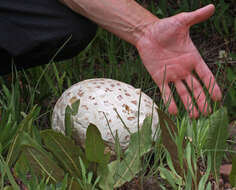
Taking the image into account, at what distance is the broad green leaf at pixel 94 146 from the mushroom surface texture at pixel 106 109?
0.28 metres

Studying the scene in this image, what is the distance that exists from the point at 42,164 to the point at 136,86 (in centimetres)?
113

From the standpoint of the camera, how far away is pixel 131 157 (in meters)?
1.50

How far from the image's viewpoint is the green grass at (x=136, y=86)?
1378 millimetres

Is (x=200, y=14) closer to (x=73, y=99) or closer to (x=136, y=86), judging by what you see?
(x=136, y=86)

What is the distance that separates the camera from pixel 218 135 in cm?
147

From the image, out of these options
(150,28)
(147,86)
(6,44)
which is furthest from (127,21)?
(6,44)

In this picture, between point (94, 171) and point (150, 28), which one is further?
point (150, 28)

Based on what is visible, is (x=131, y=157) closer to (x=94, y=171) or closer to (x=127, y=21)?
(x=94, y=171)

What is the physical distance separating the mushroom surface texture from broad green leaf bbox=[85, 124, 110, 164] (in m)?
0.28

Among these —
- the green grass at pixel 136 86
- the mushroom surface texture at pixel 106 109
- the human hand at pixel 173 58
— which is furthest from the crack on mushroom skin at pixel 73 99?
the human hand at pixel 173 58

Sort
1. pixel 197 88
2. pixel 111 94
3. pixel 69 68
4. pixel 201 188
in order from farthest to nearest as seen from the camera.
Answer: pixel 69 68
pixel 197 88
pixel 111 94
pixel 201 188

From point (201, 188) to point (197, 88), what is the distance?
3.07ft

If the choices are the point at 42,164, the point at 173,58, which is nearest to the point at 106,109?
the point at 42,164

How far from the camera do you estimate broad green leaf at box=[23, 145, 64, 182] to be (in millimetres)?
1378
